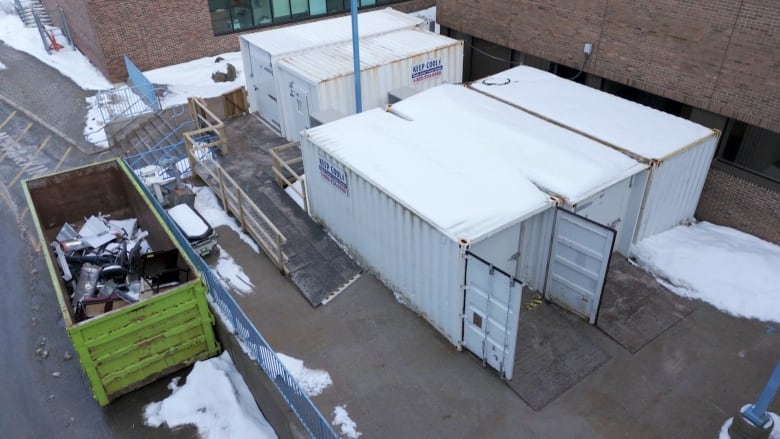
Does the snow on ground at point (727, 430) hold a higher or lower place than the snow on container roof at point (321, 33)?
lower

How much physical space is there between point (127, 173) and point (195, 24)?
1439 centimetres

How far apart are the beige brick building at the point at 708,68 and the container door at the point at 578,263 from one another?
17.4 feet

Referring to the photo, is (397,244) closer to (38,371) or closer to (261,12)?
(38,371)

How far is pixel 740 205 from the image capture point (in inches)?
512

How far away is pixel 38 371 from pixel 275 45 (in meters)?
10.9

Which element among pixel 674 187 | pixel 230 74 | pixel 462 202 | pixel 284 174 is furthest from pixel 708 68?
pixel 230 74

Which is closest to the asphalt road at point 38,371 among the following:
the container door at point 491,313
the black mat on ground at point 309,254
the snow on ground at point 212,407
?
the snow on ground at point 212,407

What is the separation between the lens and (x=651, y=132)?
1242 cm

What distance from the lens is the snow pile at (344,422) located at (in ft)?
29.3

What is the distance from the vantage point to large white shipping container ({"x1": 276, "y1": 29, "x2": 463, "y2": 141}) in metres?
15.3

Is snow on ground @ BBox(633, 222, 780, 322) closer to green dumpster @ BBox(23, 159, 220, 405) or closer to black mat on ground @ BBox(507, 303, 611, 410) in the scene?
black mat on ground @ BBox(507, 303, 611, 410)

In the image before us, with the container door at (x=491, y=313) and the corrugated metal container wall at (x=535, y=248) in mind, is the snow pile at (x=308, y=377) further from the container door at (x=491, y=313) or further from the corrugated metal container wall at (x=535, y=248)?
the corrugated metal container wall at (x=535, y=248)

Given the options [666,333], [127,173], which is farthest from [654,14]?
[127,173]

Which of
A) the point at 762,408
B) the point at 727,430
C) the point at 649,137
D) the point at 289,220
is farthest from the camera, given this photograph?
the point at 289,220
